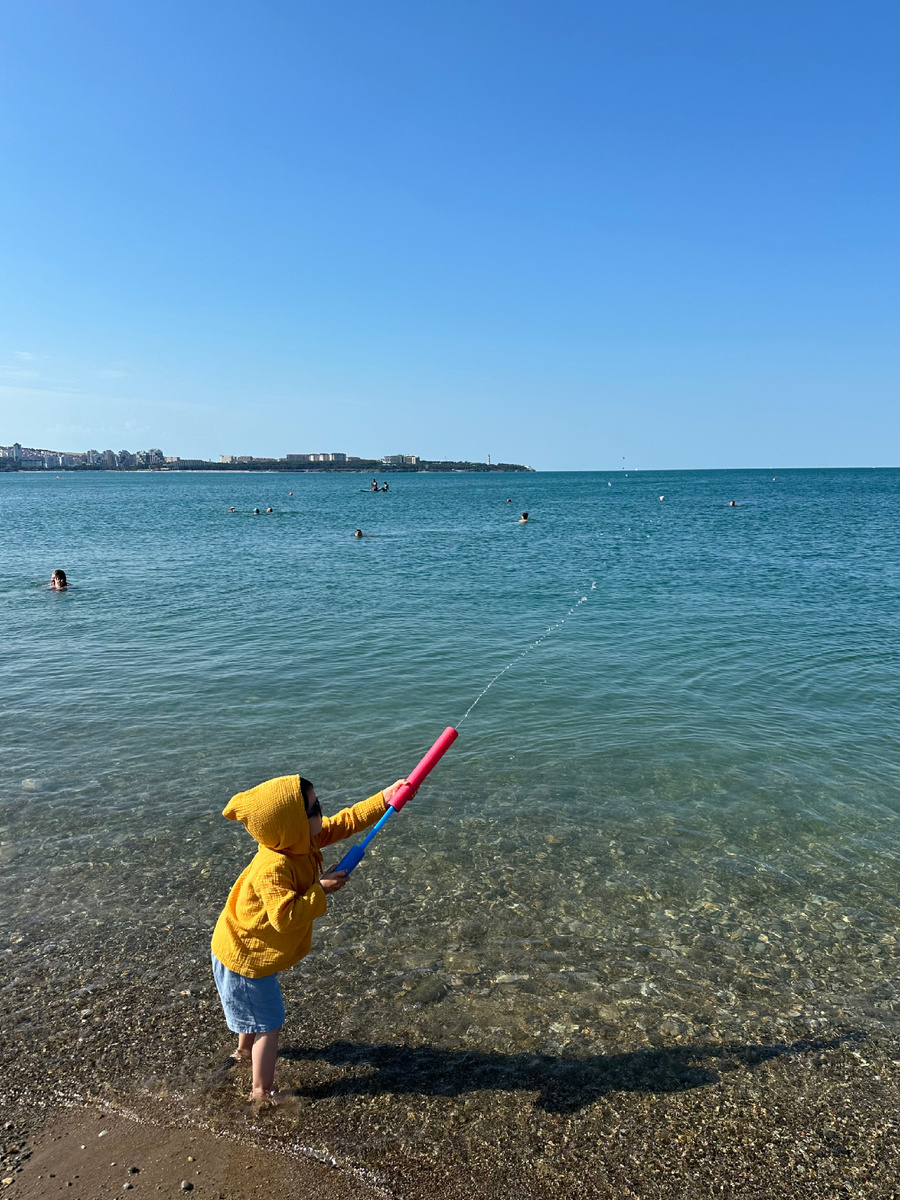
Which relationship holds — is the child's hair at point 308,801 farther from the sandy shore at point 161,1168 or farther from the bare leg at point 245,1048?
the sandy shore at point 161,1168

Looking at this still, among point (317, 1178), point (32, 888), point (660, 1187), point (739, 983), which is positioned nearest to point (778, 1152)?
point (660, 1187)

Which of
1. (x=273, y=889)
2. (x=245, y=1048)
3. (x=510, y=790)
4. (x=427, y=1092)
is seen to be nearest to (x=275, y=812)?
(x=273, y=889)

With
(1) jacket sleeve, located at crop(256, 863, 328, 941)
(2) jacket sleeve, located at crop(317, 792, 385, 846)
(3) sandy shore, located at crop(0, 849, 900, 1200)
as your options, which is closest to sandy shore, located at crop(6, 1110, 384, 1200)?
(3) sandy shore, located at crop(0, 849, 900, 1200)

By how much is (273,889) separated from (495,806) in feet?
18.9

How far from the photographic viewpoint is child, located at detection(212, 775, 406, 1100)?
176 inches

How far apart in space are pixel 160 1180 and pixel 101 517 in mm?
76666

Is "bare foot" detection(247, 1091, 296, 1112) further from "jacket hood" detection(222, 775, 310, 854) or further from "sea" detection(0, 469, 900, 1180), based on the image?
"jacket hood" detection(222, 775, 310, 854)

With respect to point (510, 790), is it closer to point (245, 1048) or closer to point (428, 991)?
point (428, 991)

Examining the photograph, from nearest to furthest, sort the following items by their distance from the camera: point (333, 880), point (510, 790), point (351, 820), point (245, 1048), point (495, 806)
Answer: point (333, 880) → point (351, 820) → point (245, 1048) → point (495, 806) → point (510, 790)

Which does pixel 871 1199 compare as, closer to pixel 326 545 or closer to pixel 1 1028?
pixel 1 1028

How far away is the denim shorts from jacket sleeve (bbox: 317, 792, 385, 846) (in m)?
0.94

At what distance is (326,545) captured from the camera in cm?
4638

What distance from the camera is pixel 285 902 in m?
4.46

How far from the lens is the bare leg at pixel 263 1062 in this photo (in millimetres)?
4949
